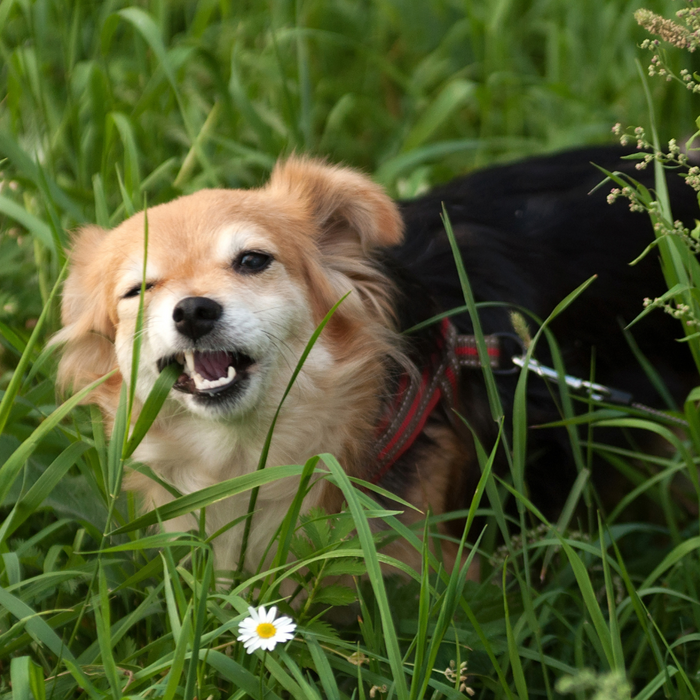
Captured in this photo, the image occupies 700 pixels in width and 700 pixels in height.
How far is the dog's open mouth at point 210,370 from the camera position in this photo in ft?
6.07

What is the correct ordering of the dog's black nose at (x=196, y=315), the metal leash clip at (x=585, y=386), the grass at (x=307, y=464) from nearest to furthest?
the grass at (x=307, y=464), the dog's black nose at (x=196, y=315), the metal leash clip at (x=585, y=386)

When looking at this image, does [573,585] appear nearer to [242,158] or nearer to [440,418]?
[440,418]

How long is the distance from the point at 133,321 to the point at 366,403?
60 cm

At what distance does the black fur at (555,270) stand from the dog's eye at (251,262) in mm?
442

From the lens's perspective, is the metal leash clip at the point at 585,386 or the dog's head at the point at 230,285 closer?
the dog's head at the point at 230,285

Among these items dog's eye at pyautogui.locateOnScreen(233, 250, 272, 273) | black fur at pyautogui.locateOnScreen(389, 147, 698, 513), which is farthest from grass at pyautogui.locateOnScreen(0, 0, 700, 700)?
dog's eye at pyautogui.locateOnScreen(233, 250, 272, 273)

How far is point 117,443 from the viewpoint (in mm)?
1600

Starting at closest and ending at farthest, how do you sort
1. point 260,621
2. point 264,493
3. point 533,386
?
→ point 260,621 → point 264,493 → point 533,386

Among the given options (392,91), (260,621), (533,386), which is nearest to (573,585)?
(533,386)

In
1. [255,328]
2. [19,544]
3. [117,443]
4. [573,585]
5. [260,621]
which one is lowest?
[573,585]

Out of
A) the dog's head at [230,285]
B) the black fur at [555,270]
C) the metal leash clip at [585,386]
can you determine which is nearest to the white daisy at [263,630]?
the dog's head at [230,285]

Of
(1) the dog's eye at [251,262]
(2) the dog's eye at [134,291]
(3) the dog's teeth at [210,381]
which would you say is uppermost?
(1) the dog's eye at [251,262]

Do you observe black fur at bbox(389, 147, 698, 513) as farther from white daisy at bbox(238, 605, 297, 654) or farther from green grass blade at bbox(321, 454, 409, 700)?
white daisy at bbox(238, 605, 297, 654)

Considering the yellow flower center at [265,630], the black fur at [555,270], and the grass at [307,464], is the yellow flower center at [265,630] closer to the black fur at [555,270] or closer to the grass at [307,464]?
the grass at [307,464]
